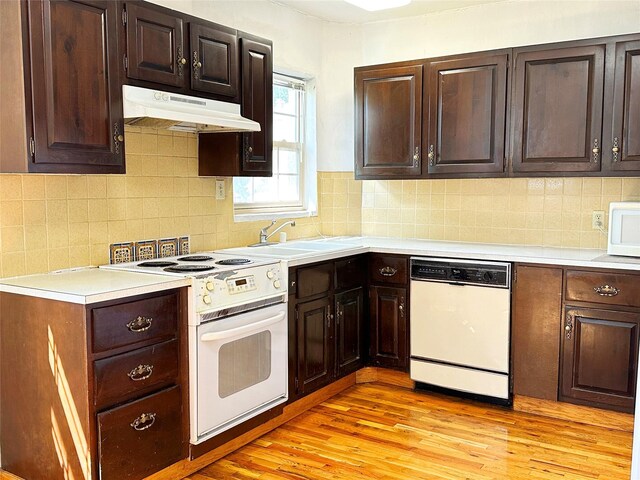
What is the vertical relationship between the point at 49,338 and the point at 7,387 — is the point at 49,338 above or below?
above

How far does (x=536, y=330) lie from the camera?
3.62m

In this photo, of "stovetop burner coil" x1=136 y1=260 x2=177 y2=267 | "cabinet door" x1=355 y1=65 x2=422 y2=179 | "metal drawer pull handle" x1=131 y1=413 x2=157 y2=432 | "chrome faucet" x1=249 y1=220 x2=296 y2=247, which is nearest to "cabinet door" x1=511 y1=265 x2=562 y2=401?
"cabinet door" x1=355 y1=65 x2=422 y2=179

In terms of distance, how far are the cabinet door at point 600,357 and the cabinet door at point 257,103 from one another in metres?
1.99

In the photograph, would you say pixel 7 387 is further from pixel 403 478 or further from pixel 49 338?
pixel 403 478

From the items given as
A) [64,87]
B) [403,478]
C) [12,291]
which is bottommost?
[403,478]

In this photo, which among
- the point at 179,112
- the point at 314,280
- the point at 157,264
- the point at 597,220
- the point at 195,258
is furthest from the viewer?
the point at 597,220

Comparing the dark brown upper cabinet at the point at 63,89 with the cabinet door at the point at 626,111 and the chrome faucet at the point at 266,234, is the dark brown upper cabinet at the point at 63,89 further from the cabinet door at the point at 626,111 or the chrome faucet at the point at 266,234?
the cabinet door at the point at 626,111

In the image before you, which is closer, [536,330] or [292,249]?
[536,330]

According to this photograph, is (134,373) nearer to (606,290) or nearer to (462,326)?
(462,326)

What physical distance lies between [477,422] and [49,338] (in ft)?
7.78

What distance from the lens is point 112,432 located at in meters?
2.48

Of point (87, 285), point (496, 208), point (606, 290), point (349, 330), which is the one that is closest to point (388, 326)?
point (349, 330)

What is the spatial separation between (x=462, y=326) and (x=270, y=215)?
1501mm

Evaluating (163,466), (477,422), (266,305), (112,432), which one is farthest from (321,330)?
(112,432)
